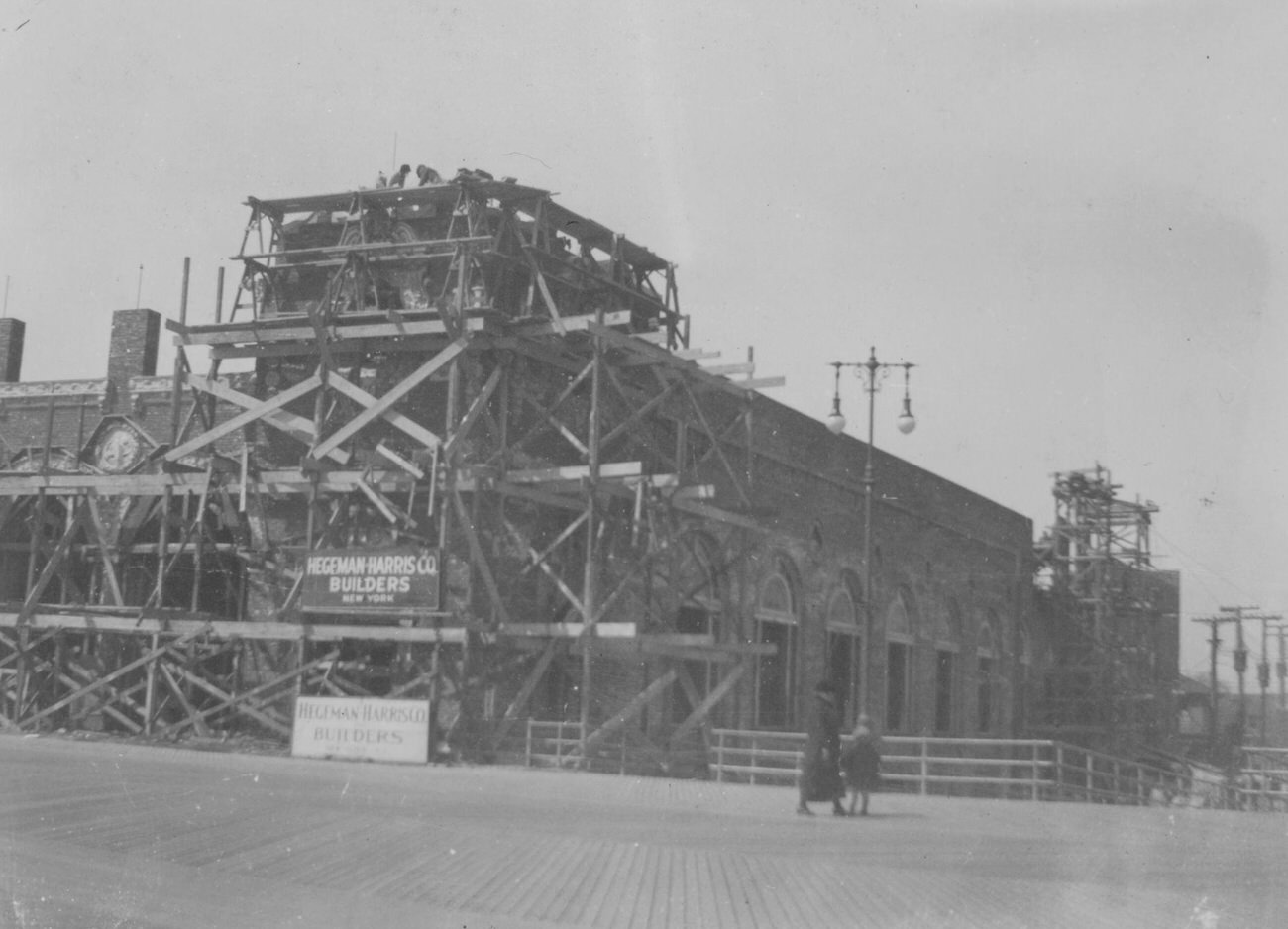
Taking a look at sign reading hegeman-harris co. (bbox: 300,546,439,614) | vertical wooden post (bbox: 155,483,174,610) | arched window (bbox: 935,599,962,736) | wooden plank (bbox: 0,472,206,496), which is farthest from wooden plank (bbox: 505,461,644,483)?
arched window (bbox: 935,599,962,736)

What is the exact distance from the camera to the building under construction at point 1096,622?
147 feet

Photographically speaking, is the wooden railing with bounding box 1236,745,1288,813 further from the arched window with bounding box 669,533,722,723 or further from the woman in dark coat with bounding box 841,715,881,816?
the arched window with bounding box 669,533,722,723

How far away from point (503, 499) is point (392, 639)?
259 cm

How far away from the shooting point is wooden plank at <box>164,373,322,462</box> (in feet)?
72.9

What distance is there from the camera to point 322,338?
22047 millimetres

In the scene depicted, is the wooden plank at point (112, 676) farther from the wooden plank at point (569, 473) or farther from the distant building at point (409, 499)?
the wooden plank at point (569, 473)

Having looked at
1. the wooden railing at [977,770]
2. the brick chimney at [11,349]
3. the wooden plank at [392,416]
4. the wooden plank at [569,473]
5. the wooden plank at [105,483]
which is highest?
the brick chimney at [11,349]

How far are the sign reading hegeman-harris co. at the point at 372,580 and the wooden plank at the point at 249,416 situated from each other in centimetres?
266

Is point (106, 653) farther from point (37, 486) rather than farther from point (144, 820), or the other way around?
point (144, 820)

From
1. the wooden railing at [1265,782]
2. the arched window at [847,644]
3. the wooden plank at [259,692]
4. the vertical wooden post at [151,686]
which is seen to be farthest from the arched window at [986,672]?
the vertical wooden post at [151,686]

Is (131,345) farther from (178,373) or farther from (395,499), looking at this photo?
(395,499)

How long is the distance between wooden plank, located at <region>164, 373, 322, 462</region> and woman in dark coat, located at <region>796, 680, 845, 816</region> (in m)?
9.97

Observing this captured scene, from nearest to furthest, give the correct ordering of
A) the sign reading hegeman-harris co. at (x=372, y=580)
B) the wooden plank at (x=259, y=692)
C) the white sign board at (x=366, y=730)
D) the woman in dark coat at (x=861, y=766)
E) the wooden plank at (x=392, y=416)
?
the woman in dark coat at (x=861, y=766) → the white sign board at (x=366, y=730) → the sign reading hegeman-harris co. at (x=372, y=580) → the wooden plank at (x=392, y=416) → the wooden plank at (x=259, y=692)

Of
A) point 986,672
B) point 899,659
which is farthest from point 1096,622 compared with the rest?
point 899,659
